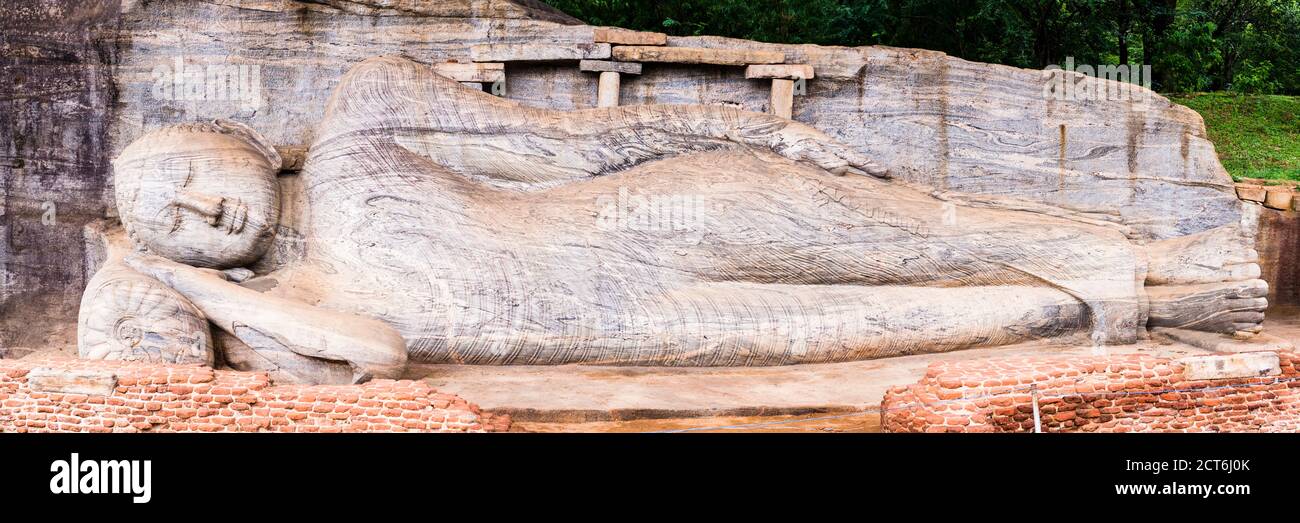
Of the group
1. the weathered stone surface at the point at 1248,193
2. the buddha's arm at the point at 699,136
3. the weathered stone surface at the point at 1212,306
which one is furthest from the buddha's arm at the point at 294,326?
the weathered stone surface at the point at 1248,193

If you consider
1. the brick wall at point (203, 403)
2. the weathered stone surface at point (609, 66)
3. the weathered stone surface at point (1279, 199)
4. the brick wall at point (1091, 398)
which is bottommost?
the brick wall at point (203, 403)

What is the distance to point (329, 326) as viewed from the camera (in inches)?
239

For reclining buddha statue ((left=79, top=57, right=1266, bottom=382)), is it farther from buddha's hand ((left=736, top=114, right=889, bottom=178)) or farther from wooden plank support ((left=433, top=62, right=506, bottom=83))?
wooden plank support ((left=433, top=62, right=506, bottom=83))

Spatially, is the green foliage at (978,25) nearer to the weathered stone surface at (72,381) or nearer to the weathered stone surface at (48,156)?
the weathered stone surface at (48,156)

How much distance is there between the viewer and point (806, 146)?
6941 millimetres

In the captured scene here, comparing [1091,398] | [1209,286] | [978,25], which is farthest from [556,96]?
[978,25]

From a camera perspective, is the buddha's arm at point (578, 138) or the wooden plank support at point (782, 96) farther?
the wooden plank support at point (782, 96)

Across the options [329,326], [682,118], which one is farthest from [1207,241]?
[329,326]

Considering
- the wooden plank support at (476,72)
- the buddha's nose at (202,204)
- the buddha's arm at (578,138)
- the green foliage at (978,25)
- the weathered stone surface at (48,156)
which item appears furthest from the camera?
the green foliage at (978,25)

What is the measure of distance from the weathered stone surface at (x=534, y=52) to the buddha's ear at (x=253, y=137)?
135 centimetres

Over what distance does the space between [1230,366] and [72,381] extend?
5.48m

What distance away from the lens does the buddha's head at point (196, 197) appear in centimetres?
656

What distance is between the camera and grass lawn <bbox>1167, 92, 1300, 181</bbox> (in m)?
10.1

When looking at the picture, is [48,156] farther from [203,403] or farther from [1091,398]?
[1091,398]
